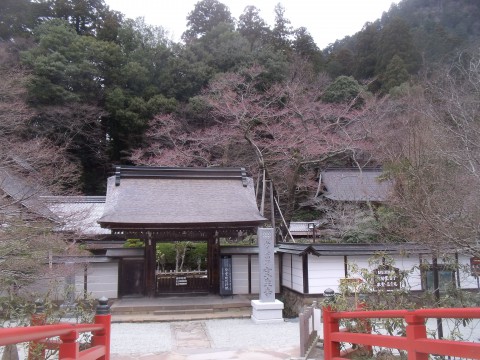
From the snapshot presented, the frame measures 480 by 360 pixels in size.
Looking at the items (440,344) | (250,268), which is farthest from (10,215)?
(250,268)

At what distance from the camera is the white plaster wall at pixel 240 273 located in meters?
14.3

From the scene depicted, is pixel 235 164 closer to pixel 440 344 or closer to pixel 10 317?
pixel 10 317

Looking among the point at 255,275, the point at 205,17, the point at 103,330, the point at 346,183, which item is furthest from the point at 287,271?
the point at 205,17

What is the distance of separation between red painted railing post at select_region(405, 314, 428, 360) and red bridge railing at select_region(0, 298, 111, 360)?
2588 mm

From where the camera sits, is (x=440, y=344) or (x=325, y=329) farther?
(x=325, y=329)

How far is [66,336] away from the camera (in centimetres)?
343

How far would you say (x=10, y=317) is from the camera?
5914 millimetres

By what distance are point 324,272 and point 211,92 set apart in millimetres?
15686

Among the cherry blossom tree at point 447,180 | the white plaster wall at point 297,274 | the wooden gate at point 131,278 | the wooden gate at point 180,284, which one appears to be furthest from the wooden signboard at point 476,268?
the wooden gate at point 131,278

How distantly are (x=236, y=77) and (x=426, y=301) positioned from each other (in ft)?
64.8

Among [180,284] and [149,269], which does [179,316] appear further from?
[149,269]

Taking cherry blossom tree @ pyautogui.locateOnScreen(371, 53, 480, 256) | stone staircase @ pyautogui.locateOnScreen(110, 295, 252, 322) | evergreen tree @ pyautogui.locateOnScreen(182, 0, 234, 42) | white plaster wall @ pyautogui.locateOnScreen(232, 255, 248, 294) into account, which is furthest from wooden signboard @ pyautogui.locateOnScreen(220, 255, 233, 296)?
evergreen tree @ pyautogui.locateOnScreen(182, 0, 234, 42)

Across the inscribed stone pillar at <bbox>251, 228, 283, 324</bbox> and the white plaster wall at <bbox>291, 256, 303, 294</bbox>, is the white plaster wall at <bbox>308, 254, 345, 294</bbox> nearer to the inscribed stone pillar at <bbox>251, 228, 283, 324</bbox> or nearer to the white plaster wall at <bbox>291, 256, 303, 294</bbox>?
the white plaster wall at <bbox>291, 256, 303, 294</bbox>

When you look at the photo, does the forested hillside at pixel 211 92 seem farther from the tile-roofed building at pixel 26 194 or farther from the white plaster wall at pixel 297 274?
the white plaster wall at pixel 297 274
